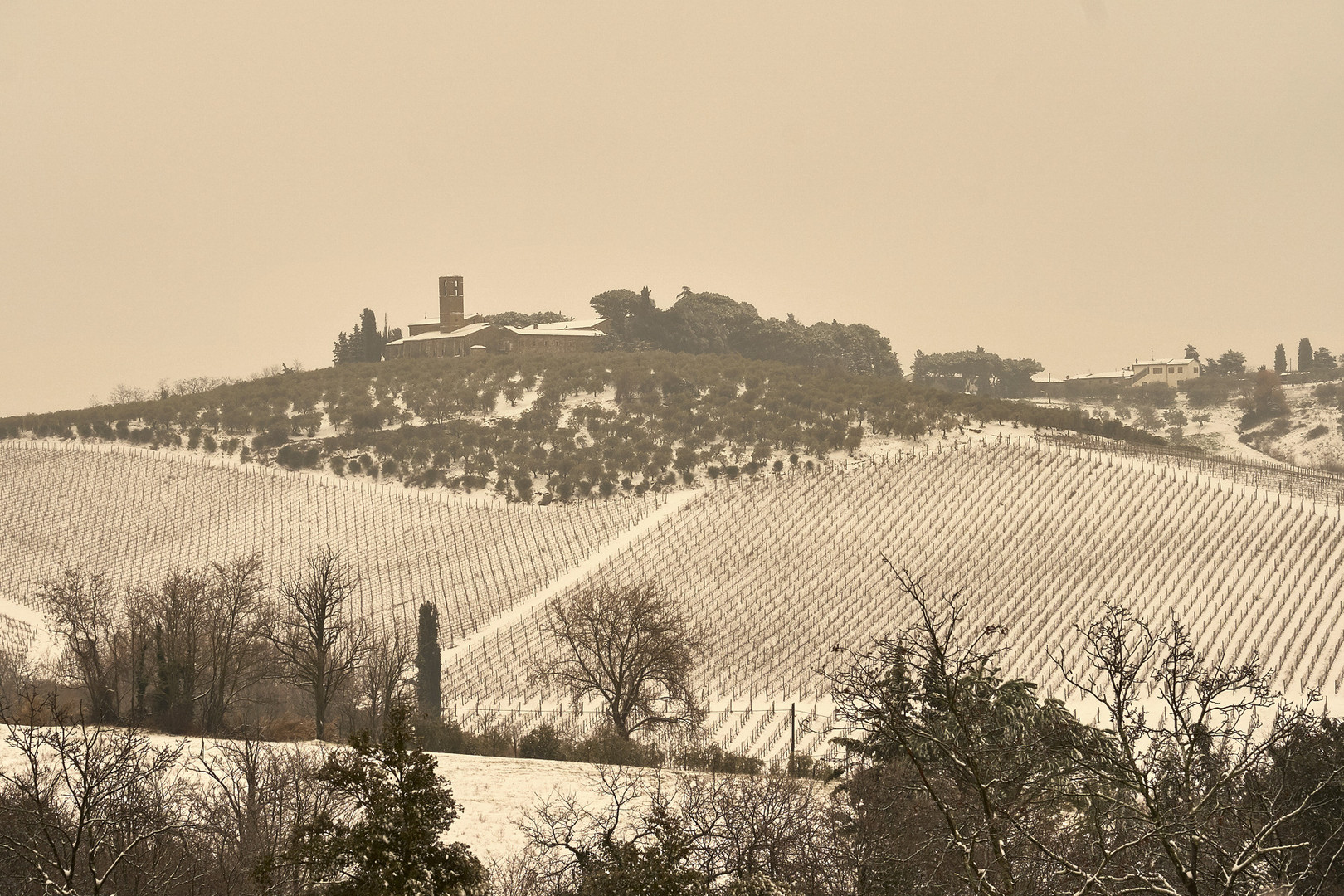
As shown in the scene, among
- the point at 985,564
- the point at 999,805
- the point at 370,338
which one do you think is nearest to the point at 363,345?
the point at 370,338

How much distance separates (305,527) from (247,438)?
22.1 meters

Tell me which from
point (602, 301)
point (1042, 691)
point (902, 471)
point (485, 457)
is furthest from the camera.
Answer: point (602, 301)

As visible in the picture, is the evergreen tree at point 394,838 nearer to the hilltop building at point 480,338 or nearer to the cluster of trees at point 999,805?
the cluster of trees at point 999,805

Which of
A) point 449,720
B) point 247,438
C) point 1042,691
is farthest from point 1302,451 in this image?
point 449,720

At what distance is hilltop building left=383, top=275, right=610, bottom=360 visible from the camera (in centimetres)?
11844

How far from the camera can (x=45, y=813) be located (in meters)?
17.4

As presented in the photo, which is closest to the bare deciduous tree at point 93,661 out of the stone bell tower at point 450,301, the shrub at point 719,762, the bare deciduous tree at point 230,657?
the bare deciduous tree at point 230,657

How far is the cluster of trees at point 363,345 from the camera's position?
120938 millimetres

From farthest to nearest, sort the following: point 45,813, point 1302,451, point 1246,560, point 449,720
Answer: point 1302,451 → point 1246,560 → point 449,720 → point 45,813

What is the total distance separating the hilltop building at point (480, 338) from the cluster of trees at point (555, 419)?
7.58 meters

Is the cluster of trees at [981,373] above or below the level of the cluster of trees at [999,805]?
above

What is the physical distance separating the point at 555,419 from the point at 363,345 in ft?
122

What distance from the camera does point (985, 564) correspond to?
189 feet

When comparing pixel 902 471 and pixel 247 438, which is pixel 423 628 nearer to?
pixel 902 471
